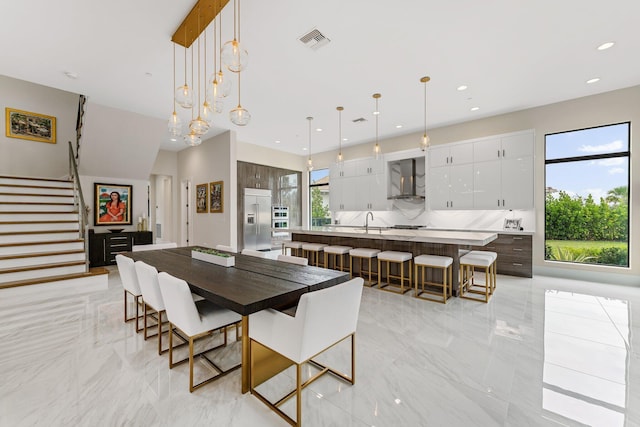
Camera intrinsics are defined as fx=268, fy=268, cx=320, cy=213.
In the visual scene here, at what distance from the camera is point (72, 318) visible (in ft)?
10.00

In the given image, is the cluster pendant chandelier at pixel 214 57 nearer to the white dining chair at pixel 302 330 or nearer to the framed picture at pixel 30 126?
the white dining chair at pixel 302 330

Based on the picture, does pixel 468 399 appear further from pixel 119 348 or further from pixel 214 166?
pixel 214 166

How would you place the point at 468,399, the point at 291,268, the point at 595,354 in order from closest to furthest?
the point at 468,399
the point at 595,354
the point at 291,268

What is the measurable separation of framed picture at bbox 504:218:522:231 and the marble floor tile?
2.13m

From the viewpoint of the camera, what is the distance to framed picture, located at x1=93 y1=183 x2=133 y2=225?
6.33 meters

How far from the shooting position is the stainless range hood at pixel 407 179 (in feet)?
21.0

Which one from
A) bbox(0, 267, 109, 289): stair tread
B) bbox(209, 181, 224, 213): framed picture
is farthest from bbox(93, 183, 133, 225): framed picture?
bbox(0, 267, 109, 289): stair tread

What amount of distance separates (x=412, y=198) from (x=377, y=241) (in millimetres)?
2307

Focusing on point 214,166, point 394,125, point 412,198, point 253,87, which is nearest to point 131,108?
point 214,166

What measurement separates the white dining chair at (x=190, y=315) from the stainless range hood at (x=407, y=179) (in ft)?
17.3

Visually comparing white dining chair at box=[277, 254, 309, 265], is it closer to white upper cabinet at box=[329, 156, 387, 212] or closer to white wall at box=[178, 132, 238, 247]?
white wall at box=[178, 132, 238, 247]

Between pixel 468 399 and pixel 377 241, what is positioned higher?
pixel 377 241

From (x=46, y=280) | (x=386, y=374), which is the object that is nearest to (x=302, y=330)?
(x=386, y=374)

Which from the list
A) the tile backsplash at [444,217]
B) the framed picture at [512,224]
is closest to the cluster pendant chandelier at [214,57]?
the tile backsplash at [444,217]
